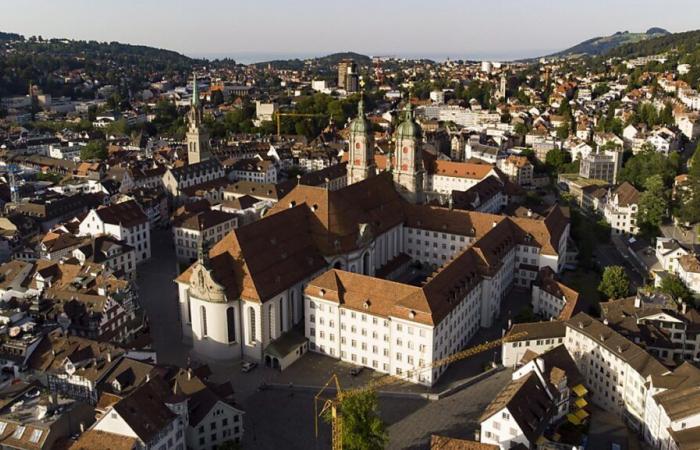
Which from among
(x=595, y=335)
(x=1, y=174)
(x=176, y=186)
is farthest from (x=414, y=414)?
(x=1, y=174)

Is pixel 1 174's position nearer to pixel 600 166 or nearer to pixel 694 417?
pixel 600 166

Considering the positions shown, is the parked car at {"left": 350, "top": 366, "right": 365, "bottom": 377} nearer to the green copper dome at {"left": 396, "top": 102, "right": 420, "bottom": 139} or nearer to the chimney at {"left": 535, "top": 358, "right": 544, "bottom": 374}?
the chimney at {"left": 535, "top": 358, "right": 544, "bottom": 374}

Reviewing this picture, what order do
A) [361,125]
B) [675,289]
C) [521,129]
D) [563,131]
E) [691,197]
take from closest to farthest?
[675,289], [361,125], [691,197], [563,131], [521,129]

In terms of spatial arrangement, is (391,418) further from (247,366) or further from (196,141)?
(196,141)

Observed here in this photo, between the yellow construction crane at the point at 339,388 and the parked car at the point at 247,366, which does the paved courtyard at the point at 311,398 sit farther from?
the yellow construction crane at the point at 339,388

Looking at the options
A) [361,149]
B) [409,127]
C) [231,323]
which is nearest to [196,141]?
[361,149]

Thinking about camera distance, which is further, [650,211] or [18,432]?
[650,211]

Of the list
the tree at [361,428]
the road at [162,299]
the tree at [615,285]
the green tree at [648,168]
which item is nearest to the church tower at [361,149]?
the road at [162,299]
